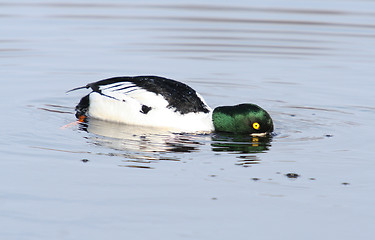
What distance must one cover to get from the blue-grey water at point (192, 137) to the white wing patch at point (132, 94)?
0.42 meters

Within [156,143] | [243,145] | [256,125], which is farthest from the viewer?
[256,125]

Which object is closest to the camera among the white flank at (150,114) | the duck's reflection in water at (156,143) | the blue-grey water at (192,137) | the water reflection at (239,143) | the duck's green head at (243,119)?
the blue-grey water at (192,137)

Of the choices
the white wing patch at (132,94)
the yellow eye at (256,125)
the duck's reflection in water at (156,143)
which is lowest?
the duck's reflection in water at (156,143)

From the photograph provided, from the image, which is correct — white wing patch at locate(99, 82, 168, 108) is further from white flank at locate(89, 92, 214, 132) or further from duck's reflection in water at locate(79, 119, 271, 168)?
duck's reflection in water at locate(79, 119, 271, 168)

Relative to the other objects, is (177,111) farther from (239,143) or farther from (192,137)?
(239,143)

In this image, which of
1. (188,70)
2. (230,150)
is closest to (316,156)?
(230,150)

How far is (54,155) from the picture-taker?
9039 millimetres

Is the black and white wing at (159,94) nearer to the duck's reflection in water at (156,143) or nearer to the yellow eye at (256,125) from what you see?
the duck's reflection in water at (156,143)

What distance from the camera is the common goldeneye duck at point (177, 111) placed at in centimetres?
1055

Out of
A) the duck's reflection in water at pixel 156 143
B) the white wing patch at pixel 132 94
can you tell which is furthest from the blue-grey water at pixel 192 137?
the white wing patch at pixel 132 94

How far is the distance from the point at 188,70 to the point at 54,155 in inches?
245

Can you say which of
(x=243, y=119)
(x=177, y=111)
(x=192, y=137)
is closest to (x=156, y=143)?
(x=192, y=137)

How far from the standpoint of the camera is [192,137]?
10.3 meters

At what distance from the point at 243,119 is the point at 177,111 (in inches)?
35.9
